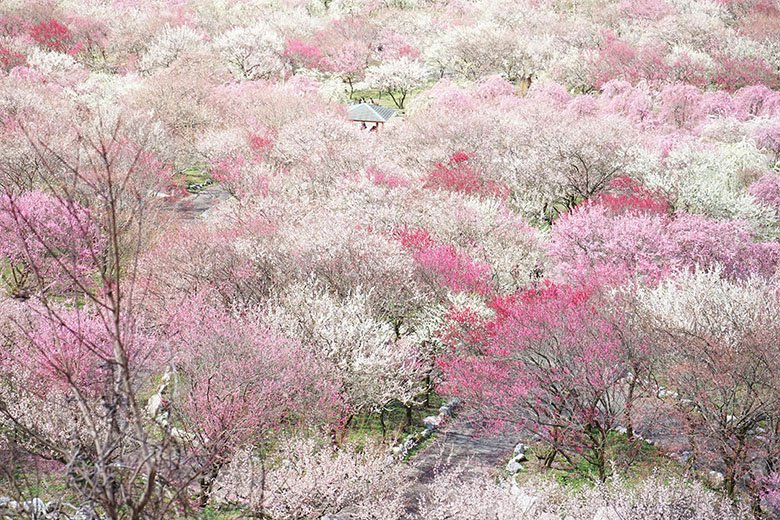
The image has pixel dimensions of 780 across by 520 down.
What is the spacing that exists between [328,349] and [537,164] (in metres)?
18.7

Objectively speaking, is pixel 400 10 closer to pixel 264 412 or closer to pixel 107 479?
pixel 264 412

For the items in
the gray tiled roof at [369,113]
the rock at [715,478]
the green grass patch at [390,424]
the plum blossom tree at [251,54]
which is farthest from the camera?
the plum blossom tree at [251,54]

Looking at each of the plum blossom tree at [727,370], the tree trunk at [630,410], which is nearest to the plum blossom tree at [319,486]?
the tree trunk at [630,410]

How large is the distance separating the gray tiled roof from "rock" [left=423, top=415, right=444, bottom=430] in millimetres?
30719

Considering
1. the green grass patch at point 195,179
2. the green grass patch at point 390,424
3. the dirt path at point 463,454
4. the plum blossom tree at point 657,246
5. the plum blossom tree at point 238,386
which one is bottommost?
the green grass patch at point 195,179

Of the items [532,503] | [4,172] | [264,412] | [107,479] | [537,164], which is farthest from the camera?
[537,164]

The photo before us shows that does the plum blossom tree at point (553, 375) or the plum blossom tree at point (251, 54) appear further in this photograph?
the plum blossom tree at point (251, 54)

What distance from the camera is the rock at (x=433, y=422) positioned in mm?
19891

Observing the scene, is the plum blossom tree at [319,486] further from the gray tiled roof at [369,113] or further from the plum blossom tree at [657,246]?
the gray tiled roof at [369,113]

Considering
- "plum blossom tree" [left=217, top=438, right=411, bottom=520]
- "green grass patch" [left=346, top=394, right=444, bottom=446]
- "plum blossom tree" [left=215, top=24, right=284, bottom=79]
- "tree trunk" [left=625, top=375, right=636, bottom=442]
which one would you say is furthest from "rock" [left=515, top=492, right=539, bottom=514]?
"plum blossom tree" [left=215, top=24, right=284, bottom=79]

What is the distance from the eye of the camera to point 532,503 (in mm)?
13023

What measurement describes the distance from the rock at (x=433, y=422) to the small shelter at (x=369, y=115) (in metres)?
29.5

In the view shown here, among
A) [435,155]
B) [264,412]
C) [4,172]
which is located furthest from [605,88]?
[264,412]

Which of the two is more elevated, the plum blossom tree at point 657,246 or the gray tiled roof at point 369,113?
the plum blossom tree at point 657,246
